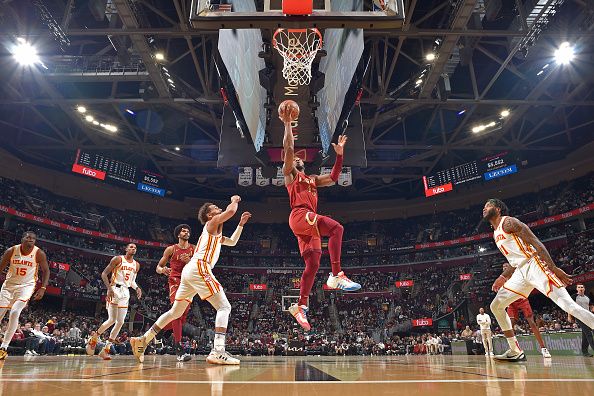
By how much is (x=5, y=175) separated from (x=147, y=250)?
10347 millimetres

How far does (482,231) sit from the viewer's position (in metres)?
30.3

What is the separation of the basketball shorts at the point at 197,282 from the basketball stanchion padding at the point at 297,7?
332 cm

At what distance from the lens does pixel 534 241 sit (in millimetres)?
4727

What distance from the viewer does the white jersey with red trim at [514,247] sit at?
4953 mm

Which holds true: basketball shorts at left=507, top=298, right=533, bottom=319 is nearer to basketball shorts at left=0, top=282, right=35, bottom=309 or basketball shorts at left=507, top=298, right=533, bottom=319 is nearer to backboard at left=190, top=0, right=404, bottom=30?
backboard at left=190, top=0, right=404, bottom=30

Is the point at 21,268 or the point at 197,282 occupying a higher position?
the point at 21,268

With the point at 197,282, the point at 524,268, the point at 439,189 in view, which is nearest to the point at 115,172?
the point at 439,189

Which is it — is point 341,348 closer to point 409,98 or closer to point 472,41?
point 409,98

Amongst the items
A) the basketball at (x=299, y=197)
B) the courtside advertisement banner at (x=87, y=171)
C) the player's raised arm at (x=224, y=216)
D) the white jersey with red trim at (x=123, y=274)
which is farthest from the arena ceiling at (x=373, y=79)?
the player's raised arm at (x=224, y=216)

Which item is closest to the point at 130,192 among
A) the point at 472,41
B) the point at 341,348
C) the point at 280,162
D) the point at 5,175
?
the point at 5,175

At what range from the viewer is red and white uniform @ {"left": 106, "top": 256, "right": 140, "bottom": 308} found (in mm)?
7398

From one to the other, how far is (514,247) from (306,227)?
2.54 metres

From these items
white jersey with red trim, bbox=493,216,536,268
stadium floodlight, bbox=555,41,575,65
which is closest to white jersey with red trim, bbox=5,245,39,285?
white jersey with red trim, bbox=493,216,536,268

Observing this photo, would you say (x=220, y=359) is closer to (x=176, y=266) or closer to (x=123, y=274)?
(x=176, y=266)
